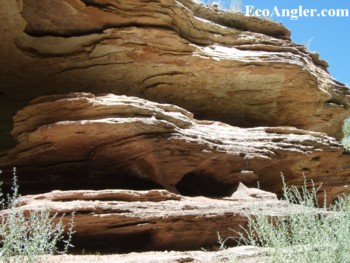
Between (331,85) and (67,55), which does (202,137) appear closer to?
(67,55)

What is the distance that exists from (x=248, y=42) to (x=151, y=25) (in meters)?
2.67

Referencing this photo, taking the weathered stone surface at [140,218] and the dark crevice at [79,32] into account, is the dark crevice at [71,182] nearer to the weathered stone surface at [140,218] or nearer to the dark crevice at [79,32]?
the weathered stone surface at [140,218]

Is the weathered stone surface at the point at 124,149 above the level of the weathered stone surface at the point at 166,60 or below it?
below

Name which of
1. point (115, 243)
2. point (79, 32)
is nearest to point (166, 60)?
point (79, 32)

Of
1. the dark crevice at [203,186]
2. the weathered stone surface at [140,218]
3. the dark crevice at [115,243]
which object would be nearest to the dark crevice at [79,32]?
the dark crevice at [203,186]

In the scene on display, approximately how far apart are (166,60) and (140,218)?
4105mm

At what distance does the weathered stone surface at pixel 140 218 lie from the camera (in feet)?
21.5

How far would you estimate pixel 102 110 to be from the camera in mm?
7688

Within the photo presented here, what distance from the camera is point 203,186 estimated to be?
361 inches

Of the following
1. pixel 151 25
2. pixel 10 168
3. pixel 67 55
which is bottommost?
pixel 10 168

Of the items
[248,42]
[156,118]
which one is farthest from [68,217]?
[248,42]

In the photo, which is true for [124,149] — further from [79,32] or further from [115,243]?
[79,32]

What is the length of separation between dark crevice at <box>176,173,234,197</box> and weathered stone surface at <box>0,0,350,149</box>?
205cm

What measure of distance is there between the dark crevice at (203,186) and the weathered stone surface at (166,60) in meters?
2.05
